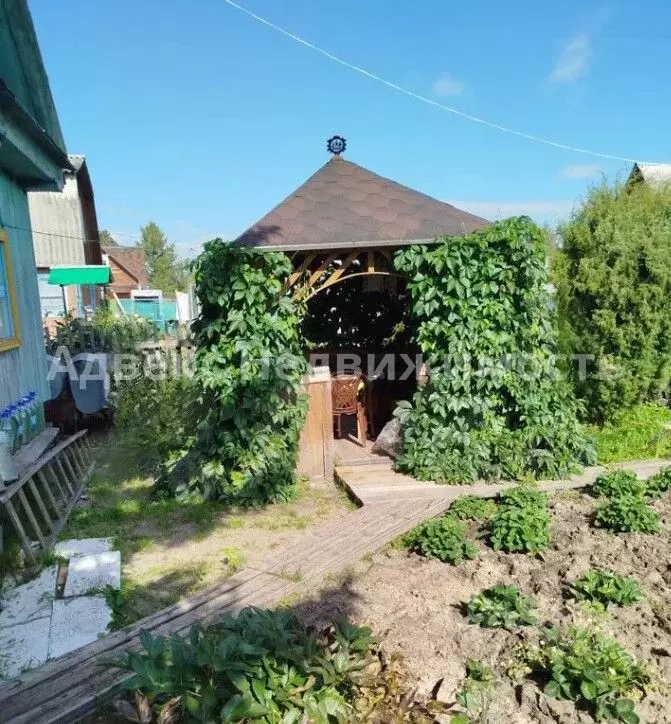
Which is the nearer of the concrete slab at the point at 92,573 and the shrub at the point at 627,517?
the concrete slab at the point at 92,573

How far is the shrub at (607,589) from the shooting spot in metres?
3.44

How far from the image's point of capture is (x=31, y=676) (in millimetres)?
2812

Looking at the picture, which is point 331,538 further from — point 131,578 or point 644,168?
point 644,168

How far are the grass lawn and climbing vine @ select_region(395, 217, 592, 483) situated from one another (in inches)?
51.2

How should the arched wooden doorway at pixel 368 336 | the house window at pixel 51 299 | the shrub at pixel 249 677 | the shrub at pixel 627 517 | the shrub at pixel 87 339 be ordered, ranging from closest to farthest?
the shrub at pixel 249 677 < the shrub at pixel 627 517 < the arched wooden doorway at pixel 368 336 < the shrub at pixel 87 339 < the house window at pixel 51 299

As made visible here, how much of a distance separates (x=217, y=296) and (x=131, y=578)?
2.46 meters

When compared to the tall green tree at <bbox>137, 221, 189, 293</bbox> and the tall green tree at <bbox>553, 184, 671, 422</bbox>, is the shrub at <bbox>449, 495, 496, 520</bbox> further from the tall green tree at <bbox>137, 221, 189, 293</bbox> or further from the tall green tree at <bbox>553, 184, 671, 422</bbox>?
the tall green tree at <bbox>137, 221, 189, 293</bbox>

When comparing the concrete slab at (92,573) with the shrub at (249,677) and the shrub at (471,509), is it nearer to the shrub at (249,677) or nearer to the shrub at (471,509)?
the shrub at (249,677)

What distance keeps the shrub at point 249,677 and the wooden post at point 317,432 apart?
3.24m

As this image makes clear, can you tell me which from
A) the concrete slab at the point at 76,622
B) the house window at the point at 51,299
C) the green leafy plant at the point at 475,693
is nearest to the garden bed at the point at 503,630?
the green leafy plant at the point at 475,693

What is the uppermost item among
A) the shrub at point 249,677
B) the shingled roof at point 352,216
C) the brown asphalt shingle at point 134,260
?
the brown asphalt shingle at point 134,260

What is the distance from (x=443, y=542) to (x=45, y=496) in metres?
3.58

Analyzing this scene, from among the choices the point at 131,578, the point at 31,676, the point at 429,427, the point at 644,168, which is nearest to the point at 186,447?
the point at 131,578

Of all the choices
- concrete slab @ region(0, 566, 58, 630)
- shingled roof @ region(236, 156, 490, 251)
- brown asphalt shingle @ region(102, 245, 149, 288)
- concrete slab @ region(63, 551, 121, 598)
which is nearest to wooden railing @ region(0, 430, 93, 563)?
concrete slab @ region(0, 566, 58, 630)
